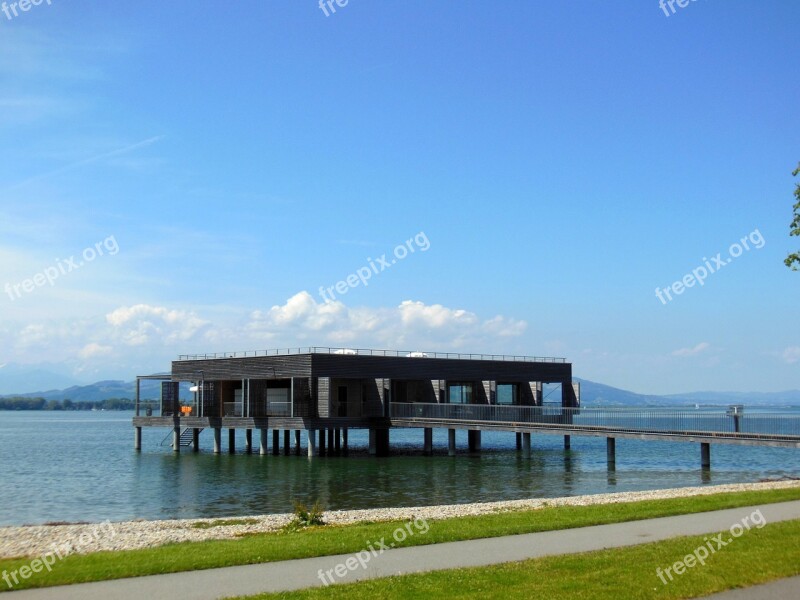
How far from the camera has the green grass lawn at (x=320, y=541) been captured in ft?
44.2

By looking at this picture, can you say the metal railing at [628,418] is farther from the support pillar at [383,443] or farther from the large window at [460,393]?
the large window at [460,393]

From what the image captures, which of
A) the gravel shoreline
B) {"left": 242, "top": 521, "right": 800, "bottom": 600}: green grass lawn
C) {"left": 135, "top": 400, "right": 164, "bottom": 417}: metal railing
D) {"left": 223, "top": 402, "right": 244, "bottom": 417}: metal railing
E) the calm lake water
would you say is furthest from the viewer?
{"left": 135, "top": 400, "right": 164, "bottom": 417}: metal railing

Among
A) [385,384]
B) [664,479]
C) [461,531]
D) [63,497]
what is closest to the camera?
[461,531]

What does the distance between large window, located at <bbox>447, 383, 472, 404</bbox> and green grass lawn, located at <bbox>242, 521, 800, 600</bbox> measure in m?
47.3

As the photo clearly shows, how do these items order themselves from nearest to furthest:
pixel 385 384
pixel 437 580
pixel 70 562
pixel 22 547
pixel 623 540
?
1. pixel 437 580
2. pixel 70 562
3. pixel 623 540
4. pixel 22 547
5. pixel 385 384

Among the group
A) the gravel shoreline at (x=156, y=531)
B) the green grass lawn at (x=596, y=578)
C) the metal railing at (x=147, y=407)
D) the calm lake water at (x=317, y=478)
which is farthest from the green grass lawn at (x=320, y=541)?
the metal railing at (x=147, y=407)

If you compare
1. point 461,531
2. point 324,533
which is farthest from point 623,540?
point 324,533

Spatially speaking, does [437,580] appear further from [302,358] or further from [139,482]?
[302,358]

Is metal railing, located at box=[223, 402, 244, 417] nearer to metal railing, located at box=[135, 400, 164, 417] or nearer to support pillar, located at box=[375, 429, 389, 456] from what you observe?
metal railing, located at box=[135, 400, 164, 417]

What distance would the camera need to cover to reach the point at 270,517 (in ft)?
82.6

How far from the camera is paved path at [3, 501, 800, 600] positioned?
1184 cm

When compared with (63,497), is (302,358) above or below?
above

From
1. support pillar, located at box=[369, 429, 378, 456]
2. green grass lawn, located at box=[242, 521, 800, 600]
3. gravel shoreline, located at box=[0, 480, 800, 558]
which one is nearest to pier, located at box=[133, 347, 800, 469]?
support pillar, located at box=[369, 429, 378, 456]

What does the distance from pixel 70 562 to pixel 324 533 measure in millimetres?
5168
